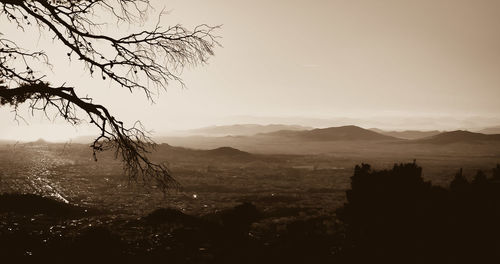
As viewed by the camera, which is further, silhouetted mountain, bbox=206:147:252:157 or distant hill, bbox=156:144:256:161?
silhouetted mountain, bbox=206:147:252:157

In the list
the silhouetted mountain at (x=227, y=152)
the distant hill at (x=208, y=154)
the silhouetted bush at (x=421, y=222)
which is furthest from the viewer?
the silhouetted mountain at (x=227, y=152)

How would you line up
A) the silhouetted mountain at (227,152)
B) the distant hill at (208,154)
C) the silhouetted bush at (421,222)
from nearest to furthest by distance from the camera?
the silhouetted bush at (421,222)
the distant hill at (208,154)
the silhouetted mountain at (227,152)

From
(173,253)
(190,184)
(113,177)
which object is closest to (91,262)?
(173,253)

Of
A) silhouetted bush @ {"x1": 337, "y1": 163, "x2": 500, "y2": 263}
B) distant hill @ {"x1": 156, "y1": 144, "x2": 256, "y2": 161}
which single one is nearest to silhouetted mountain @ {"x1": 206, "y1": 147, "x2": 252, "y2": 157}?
distant hill @ {"x1": 156, "y1": 144, "x2": 256, "y2": 161}

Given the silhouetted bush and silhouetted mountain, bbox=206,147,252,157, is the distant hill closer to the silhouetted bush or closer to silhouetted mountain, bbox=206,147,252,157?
silhouetted mountain, bbox=206,147,252,157

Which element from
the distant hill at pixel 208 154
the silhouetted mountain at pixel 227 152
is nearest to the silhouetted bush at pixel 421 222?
the distant hill at pixel 208 154

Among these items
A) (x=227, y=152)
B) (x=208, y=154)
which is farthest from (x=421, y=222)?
(x=227, y=152)

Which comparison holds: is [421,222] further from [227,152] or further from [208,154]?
[227,152]

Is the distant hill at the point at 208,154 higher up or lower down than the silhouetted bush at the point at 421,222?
lower down

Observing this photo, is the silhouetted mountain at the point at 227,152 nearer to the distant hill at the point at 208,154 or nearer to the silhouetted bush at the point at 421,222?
the distant hill at the point at 208,154

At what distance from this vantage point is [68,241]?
37.7ft

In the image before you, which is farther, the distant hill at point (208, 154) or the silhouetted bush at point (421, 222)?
the distant hill at point (208, 154)

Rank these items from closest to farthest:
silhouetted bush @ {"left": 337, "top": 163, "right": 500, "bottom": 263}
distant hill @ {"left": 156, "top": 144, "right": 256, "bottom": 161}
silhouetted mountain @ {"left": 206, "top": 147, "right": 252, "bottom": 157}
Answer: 1. silhouetted bush @ {"left": 337, "top": 163, "right": 500, "bottom": 263}
2. distant hill @ {"left": 156, "top": 144, "right": 256, "bottom": 161}
3. silhouetted mountain @ {"left": 206, "top": 147, "right": 252, "bottom": 157}

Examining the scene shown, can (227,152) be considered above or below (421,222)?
below
